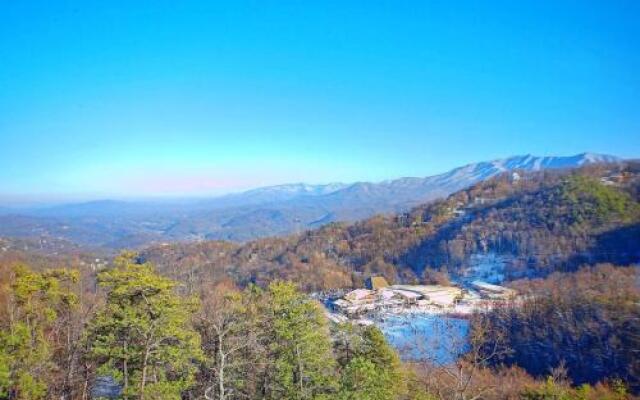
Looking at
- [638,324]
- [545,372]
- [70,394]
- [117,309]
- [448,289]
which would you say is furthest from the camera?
[448,289]

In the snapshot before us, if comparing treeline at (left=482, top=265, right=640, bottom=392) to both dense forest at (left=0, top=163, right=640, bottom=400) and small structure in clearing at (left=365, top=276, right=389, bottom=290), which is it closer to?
dense forest at (left=0, top=163, right=640, bottom=400)

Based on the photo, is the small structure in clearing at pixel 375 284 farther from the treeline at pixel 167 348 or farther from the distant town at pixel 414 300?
→ the treeline at pixel 167 348

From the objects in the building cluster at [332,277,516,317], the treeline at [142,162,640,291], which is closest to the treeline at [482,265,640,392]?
the building cluster at [332,277,516,317]

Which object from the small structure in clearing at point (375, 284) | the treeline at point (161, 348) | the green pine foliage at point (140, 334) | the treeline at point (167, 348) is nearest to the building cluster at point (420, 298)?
the small structure in clearing at point (375, 284)

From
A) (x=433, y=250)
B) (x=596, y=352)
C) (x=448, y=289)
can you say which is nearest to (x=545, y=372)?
(x=596, y=352)

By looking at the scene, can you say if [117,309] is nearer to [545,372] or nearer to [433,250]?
[545,372]

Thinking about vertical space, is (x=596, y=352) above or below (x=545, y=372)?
above
